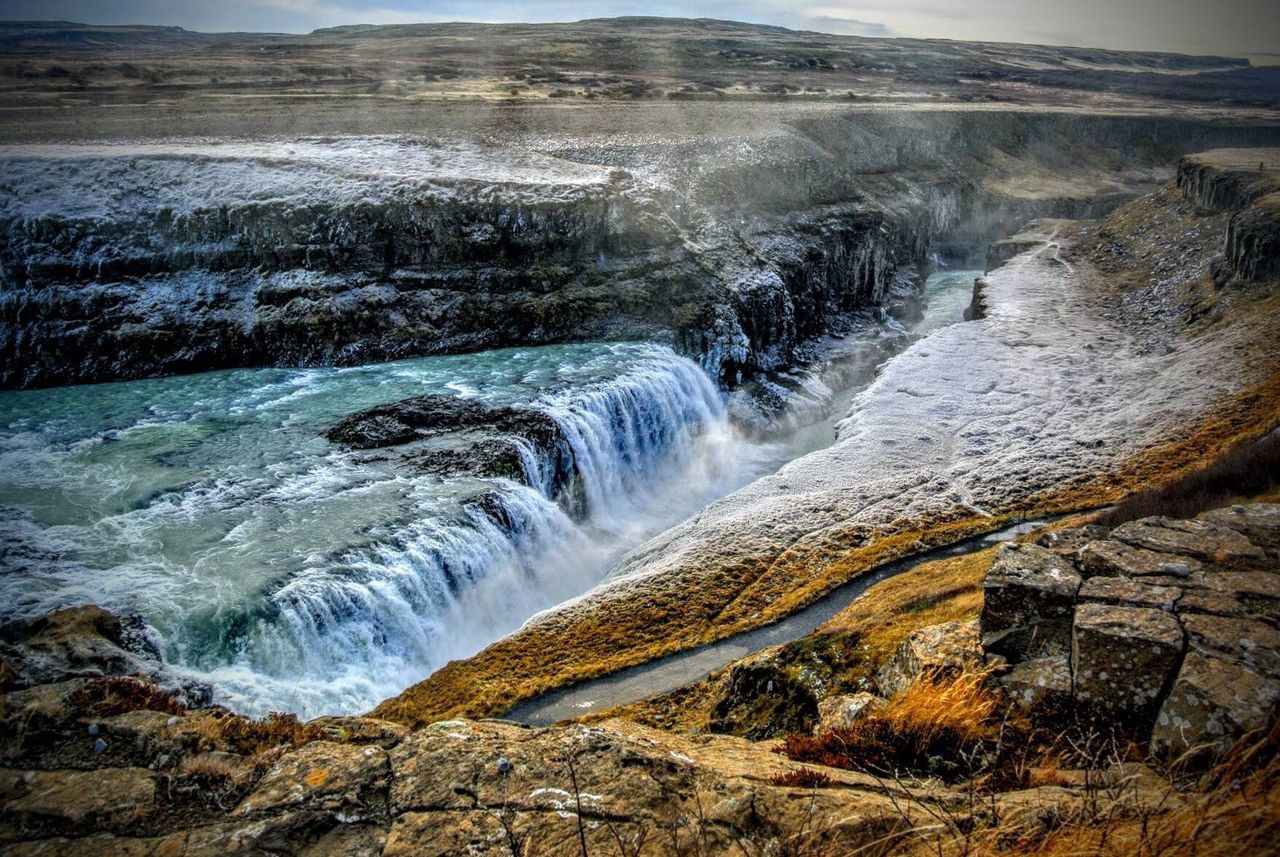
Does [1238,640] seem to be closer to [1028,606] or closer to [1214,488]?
[1028,606]

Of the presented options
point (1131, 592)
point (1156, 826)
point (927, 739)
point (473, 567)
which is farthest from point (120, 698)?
point (473, 567)

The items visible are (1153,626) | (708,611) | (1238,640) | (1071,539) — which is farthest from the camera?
(708,611)

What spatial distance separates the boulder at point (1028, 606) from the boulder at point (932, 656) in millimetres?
420

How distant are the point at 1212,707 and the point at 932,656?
14.1ft

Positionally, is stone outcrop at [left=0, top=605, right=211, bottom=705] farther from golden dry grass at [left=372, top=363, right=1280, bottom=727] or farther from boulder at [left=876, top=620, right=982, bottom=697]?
boulder at [left=876, top=620, right=982, bottom=697]

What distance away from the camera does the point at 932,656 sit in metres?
11.6

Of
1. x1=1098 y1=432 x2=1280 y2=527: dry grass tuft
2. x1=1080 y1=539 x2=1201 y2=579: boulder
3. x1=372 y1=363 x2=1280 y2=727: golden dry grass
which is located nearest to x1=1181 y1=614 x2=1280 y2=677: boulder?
x1=1080 y1=539 x2=1201 y2=579: boulder

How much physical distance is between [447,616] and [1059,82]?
161698mm

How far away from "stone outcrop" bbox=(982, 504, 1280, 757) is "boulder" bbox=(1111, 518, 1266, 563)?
0.9 inches

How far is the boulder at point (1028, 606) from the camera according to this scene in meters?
10.4

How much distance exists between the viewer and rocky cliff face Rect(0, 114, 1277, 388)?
37.3 metres

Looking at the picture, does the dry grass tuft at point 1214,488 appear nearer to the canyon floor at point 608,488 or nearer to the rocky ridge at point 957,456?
the canyon floor at point 608,488

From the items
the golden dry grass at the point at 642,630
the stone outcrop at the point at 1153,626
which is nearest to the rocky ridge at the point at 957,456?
the golden dry grass at the point at 642,630

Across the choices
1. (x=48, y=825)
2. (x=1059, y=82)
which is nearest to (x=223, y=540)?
(x=48, y=825)
